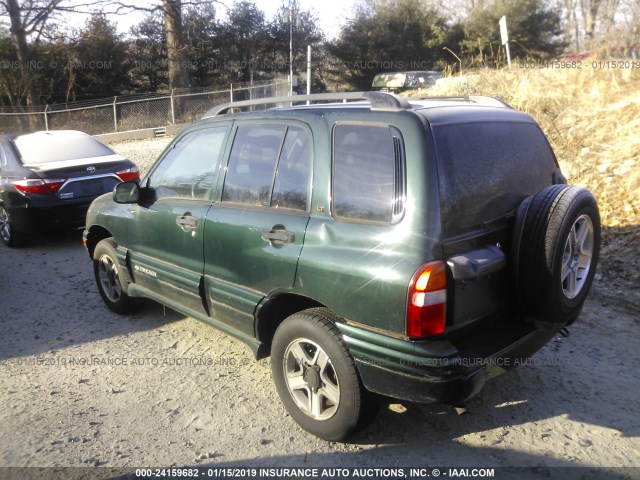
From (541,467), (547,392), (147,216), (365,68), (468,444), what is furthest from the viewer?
(365,68)

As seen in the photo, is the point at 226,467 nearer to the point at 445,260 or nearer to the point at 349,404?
the point at 349,404

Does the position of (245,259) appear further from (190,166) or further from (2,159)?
(2,159)

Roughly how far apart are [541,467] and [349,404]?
1.09 m

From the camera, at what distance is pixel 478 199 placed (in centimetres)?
294

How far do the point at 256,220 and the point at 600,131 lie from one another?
6.56 m

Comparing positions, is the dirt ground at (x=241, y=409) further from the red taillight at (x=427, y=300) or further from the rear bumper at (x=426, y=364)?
the red taillight at (x=427, y=300)

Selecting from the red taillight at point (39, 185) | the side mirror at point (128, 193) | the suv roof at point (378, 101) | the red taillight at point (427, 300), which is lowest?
the red taillight at point (427, 300)

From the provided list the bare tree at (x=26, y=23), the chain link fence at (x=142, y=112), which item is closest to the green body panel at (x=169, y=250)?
the chain link fence at (x=142, y=112)

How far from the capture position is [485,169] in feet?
9.91

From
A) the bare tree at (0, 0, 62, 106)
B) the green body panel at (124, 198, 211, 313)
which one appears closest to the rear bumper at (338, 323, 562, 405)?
the green body panel at (124, 198, 211, 313)

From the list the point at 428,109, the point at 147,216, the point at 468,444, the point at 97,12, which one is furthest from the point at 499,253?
the point at 97,12

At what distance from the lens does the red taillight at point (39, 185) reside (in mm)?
7145

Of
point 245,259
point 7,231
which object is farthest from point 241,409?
point 7,231

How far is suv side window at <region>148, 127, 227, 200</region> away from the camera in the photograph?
396 centimetres
